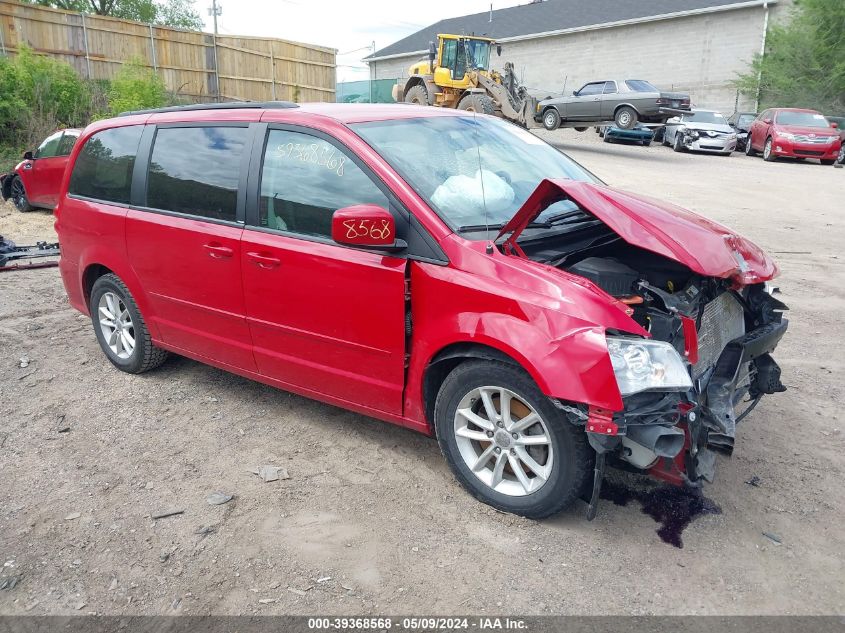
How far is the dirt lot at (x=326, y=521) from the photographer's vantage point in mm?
2869

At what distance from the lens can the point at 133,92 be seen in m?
18.4

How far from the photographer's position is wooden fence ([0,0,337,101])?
2058 centimetres

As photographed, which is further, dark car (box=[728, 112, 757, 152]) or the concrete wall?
the concrete wall

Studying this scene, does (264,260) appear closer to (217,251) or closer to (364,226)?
(217,251)

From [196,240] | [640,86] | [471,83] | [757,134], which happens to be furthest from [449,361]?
[757,134]

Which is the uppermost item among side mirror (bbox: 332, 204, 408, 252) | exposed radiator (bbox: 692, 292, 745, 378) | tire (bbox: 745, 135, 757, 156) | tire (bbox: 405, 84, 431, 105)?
tire (bbox: 405, 84, 431, 105)

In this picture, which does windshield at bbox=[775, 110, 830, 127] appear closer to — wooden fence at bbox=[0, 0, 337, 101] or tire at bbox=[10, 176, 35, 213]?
wooden fence at bbox=[0, 0, 337, 101]

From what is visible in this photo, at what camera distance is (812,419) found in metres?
4.40

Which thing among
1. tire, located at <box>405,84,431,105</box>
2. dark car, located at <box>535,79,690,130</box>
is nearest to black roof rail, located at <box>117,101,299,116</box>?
tire, located at <box>405,84,431,105</box>

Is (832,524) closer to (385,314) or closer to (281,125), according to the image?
(385,314)

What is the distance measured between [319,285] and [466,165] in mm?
1040

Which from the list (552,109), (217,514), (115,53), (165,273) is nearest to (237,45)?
(115,53)

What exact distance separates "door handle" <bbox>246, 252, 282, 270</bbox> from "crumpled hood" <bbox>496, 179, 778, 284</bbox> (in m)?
1.24

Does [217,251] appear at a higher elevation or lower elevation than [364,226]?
lower
